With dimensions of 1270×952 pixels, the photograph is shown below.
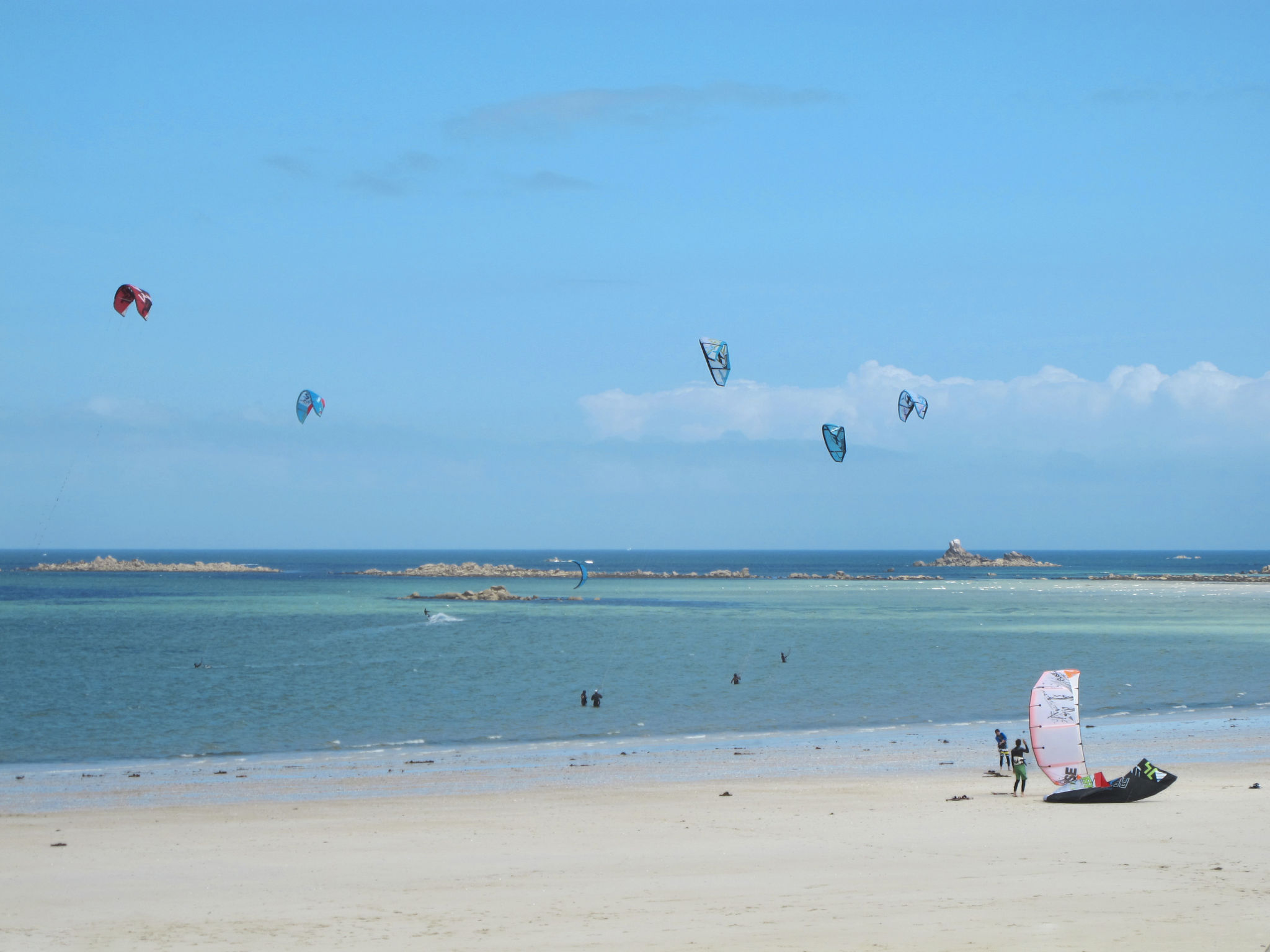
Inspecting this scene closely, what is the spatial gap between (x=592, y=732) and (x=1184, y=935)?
2022 centimetres

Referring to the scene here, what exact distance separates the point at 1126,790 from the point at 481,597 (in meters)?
83.0

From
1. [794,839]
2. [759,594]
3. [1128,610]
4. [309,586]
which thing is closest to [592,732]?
[794,839]

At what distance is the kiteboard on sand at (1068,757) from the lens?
59.0 feet

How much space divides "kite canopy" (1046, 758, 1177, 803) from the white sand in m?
0.29

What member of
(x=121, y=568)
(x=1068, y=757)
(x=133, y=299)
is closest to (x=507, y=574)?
(x=121, y=568)

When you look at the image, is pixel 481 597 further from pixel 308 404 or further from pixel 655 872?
pixel 655 872

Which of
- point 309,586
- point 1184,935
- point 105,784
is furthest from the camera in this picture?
point 309,586

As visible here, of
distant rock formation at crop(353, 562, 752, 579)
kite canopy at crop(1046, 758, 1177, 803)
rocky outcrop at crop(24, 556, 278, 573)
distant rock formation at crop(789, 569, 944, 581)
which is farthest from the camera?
rocky outcrop at crop(24, 556, 278, 573)

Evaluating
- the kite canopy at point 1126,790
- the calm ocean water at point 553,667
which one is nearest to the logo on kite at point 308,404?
the calm ocean water at point 553,667

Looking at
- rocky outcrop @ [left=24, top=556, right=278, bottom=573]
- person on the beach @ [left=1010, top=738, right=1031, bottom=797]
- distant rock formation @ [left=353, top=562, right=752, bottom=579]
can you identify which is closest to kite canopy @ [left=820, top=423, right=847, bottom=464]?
person on the beach @ [left=1010, top=738, right=1031, bottom=797]

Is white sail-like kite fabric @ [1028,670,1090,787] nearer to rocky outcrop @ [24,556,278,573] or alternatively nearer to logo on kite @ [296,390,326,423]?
logo on kite @ [296,390,326,423]

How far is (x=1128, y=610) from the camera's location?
83625 mm

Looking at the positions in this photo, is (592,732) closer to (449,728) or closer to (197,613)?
(449,728)

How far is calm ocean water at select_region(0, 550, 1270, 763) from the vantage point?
3022 centimetres
